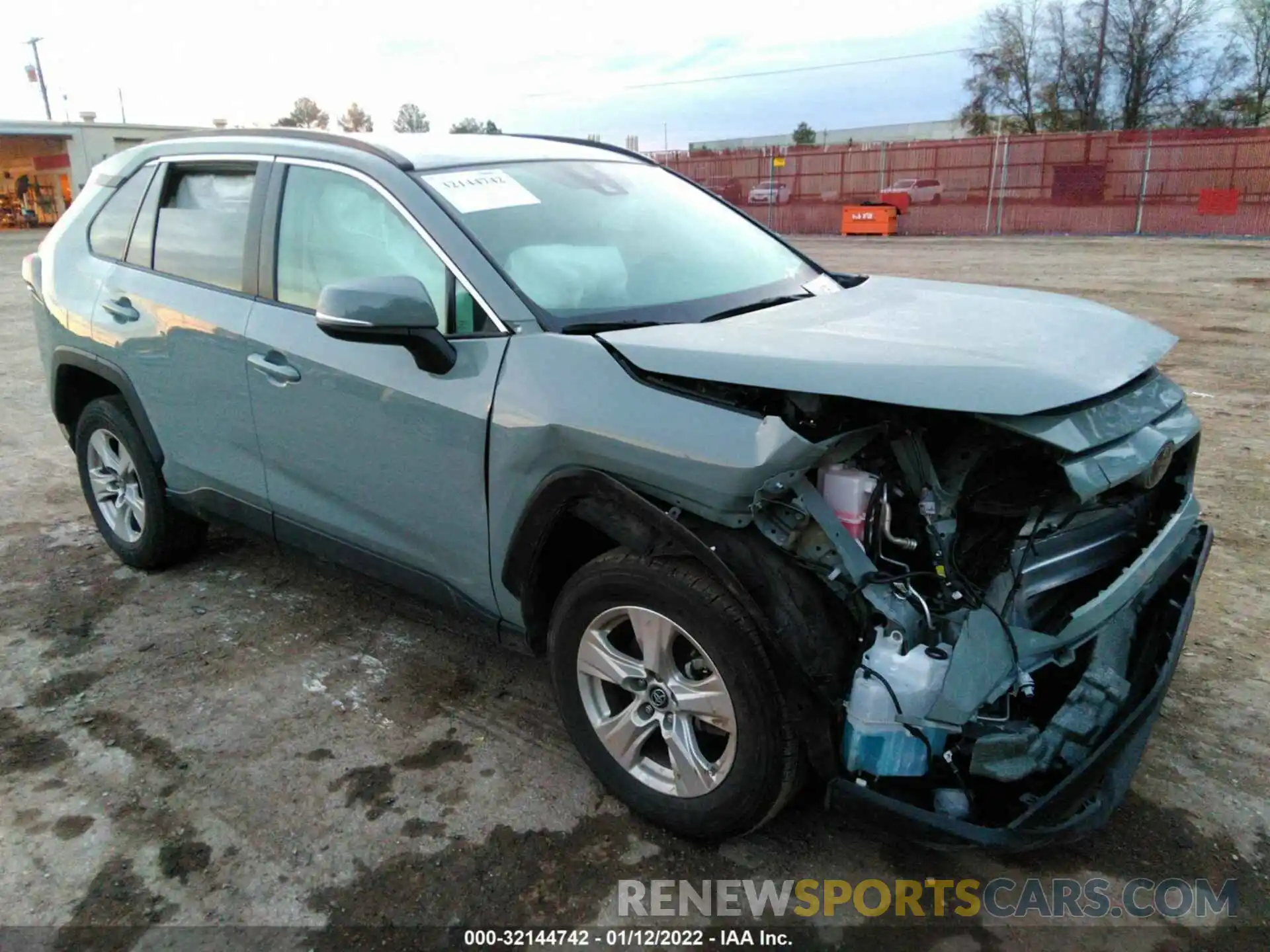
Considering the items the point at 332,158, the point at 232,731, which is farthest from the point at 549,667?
the point at 332,158

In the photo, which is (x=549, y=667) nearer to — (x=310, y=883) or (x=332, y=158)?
(x=310, y=883)

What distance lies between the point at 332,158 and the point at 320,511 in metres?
1.22

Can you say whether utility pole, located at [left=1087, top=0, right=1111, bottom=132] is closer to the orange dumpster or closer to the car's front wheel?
the orange dumpster

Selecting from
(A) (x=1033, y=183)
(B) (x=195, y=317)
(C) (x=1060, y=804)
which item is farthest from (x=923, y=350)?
(A) (x=1033, y=183)

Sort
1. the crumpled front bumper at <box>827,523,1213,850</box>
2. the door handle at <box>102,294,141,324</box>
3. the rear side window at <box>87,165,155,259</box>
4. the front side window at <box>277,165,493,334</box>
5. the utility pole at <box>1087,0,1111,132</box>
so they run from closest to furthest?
the crumpled front bumper at <box>827,523,1213,850</box>, the front side window at <box>277,165,493,334</box>, the door handle at <box>102,294,141,324</box>, the rear side window at <box>87,165,155,259</box>, the utility pole at <box>1087,0,1111,132</box>

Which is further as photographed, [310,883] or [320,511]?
[320,511]

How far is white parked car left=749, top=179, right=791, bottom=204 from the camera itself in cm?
3062

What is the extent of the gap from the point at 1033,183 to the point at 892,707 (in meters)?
27.7

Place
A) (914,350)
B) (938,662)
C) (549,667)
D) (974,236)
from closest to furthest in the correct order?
(938,662) → (914,350) → (549,667) → (974,236)

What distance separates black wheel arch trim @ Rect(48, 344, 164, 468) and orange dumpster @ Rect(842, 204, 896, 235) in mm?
24912

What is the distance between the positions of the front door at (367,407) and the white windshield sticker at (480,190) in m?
0.16

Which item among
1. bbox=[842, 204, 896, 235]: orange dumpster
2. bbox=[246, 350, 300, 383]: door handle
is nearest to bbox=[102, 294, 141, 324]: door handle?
bbox=[246, 350, 300, 383]: door handle

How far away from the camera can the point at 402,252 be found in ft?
9.73

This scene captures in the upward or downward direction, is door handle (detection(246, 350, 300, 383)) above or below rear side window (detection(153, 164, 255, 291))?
below
